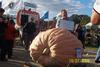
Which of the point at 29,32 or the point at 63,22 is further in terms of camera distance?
the point at 29,32

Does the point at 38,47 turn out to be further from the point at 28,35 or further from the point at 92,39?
the point at 92,39

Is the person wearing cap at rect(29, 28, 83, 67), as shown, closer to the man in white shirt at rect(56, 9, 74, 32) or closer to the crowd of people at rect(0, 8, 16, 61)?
the man in white shirt at rect(56, 9, 74, 32)

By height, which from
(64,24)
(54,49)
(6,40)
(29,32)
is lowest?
(29,32)

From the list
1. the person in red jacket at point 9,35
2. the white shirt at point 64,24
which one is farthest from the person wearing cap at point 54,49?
the person in red jacket at point 9,35

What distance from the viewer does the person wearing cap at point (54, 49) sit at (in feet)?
22.4

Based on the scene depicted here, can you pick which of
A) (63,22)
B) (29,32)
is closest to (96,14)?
(63,22)

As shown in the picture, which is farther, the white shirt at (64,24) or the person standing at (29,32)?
the person standing at (29,32)

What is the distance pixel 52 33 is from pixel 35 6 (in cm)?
2469

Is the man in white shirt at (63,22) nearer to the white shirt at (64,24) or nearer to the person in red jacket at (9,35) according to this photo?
the white shirt at (64,24)

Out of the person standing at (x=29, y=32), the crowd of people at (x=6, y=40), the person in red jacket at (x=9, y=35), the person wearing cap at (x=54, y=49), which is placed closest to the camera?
the person wearing cap at (x=54, y=49)

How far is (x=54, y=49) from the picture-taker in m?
6.84

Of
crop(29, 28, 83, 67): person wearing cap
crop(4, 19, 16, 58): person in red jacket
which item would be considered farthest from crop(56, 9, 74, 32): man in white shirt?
crop(4, 19, 16, 58): person in red jacket

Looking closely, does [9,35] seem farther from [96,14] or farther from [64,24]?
[96,14]

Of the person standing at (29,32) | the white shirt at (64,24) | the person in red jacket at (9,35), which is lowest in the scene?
the person standing at (29,32)
